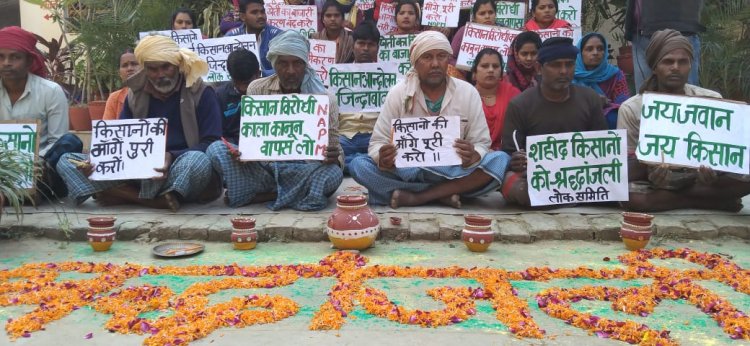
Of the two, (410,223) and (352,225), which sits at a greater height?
(352,225)

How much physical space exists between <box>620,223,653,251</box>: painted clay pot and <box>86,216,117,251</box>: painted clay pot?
131 inches

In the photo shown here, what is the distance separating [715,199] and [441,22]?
392 cm

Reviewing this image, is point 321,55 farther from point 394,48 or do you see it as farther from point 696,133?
point 696,133

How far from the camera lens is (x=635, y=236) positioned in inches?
163

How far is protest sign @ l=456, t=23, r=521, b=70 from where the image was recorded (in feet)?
22.8

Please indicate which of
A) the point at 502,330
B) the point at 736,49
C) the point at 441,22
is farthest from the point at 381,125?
the point at 736,49

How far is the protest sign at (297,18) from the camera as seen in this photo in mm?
7723

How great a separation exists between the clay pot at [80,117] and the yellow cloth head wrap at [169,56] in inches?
137

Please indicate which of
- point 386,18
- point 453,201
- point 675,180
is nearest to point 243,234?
point 453,201

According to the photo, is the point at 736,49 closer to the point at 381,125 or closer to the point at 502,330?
the point at 381,125

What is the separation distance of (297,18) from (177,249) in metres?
4.21

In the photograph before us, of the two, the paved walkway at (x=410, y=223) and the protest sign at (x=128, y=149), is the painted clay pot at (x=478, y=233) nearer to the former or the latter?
the paved walkway at (x=410, y=223)

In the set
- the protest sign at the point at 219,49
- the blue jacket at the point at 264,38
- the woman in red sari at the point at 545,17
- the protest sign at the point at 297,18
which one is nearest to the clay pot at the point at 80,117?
the protest sign at the point at 219,49

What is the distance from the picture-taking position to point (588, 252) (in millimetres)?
4246
